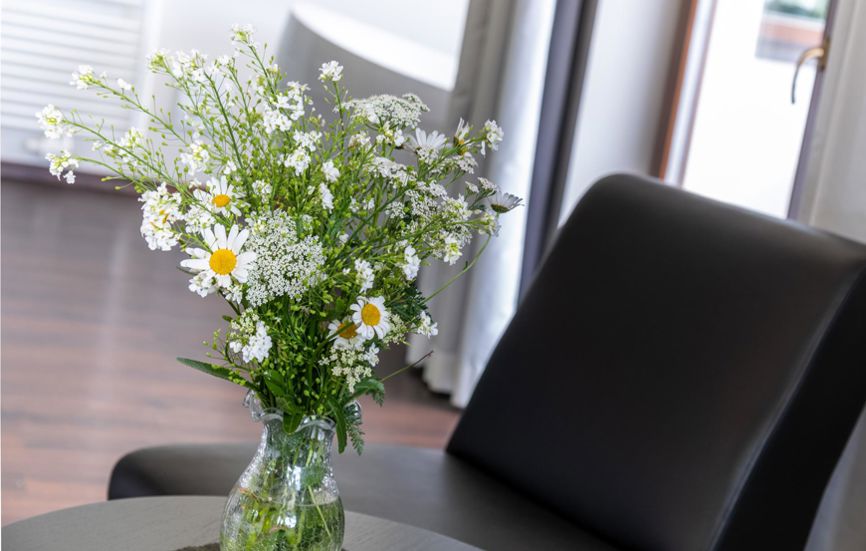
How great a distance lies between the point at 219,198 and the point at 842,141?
1264 mm

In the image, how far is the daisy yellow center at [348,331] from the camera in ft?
2.93

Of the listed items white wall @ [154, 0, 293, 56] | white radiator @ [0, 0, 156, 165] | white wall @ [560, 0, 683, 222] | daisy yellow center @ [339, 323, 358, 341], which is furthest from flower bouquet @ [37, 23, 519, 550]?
white wall @ [154, 0, 293, 56]

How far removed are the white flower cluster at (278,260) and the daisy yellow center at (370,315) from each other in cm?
5

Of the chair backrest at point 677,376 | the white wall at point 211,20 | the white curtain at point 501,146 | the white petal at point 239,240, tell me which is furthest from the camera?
the white wall at point 211,20

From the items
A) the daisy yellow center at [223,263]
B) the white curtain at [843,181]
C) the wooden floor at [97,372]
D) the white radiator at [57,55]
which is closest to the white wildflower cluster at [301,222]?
the daisy yellow center at [223,263]

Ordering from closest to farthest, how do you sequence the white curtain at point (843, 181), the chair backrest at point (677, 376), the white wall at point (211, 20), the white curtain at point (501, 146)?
the chair backrest at point (677, 376)
the white curtain at point (843, 181)
the white curtain at point (501, 146)
the white wall at point (211, 20)

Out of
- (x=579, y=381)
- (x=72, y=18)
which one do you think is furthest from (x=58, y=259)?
(x=579, y=381)

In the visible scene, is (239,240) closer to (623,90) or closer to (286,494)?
(286,494)

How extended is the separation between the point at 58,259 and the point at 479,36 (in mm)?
1500

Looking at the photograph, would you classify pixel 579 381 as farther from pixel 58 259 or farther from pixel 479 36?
pixel 58 259

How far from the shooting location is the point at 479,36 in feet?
9.70

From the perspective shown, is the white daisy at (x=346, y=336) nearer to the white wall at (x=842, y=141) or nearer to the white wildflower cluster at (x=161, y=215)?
the white wildflower cluster at (x=161, y=215)

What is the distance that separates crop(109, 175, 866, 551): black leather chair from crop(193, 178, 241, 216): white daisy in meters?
0.66

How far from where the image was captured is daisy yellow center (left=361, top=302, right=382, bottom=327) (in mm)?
869
